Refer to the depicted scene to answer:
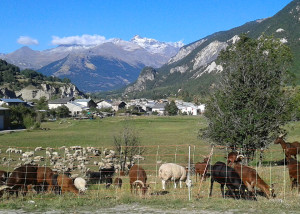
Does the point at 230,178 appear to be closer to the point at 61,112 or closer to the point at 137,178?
the point at 137,178

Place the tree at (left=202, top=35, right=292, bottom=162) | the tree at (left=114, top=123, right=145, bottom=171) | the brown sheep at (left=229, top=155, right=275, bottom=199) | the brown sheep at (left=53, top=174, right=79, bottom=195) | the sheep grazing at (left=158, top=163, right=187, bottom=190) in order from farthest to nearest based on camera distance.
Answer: the tree at (left=114, top=123, right=145, bottom=171)
the tree at (left=202, top=35, right=292, bottom=162)
the sheep grazing at (left=158, top=163, right=187, bottom=190)
the brown sheep at (left=53, top=174, right=79, bottom=195)
the brown sheep at (left=229, top=155, right=275, bottom=199)

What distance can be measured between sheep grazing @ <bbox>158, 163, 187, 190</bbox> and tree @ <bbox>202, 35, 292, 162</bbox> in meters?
6.83

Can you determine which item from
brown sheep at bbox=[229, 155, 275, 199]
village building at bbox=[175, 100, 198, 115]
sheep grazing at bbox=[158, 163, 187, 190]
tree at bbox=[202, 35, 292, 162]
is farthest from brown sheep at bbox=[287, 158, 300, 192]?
village building at bbox=[175, 100, 198, 115]

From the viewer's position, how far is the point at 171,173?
15.8 meters

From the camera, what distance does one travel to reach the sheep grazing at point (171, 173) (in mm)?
15742

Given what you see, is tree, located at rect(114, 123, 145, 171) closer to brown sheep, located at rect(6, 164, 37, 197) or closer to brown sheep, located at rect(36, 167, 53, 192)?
brown sheep, located at rect(36, 167, 53, 192)

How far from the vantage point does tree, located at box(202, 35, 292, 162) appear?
22.0 m

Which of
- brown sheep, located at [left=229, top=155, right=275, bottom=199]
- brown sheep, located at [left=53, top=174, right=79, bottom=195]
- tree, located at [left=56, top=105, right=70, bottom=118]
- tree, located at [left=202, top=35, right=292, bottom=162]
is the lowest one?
brown sheep, located at [left=53, top=174, right=79, bottom=195]

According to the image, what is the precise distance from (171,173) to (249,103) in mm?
8550

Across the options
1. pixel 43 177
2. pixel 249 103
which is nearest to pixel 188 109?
pixel 249 103

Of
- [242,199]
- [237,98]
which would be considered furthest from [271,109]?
[242,199]

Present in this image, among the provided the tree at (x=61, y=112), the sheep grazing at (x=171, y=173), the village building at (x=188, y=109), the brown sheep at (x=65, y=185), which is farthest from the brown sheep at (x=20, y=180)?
the village building at (x=188, y=109)

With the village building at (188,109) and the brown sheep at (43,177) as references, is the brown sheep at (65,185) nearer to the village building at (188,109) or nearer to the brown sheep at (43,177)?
the brown sheep at (43,177)

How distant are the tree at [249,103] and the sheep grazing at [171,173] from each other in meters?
6.83
